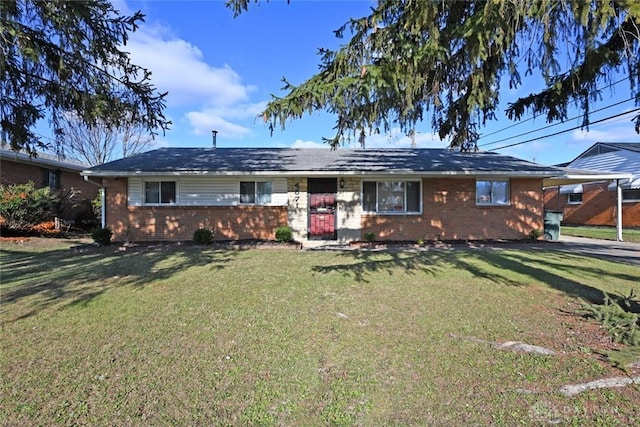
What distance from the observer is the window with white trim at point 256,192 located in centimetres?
1282

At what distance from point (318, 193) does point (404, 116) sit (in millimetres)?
7889

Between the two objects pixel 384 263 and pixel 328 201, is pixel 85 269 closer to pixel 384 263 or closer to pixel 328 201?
pixel 384 263

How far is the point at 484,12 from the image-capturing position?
3.85 metres

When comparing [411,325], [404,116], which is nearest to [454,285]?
[411,325]

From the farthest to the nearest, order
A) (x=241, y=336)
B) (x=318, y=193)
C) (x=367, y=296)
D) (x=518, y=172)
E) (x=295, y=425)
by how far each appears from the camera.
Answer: (x=318, y=193), (x=518, y=172), (x=367, y=296), (x=241, y=336), (x=295, y=425)

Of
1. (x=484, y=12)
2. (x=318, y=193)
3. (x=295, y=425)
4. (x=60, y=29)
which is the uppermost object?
(x=60, y=29)

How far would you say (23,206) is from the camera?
14.2m

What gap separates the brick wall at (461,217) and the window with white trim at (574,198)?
1349 cm

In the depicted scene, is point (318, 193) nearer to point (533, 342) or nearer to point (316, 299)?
point (316, 299)

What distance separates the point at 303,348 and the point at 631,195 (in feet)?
77.0

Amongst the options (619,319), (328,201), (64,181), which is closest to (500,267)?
(619,319)

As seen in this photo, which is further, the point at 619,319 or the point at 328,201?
the point at 328,201

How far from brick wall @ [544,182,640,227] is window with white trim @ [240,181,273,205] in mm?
19082

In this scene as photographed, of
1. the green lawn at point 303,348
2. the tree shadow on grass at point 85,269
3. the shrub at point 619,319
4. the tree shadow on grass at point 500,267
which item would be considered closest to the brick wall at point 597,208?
the tree shadow on grass at point 500,267
